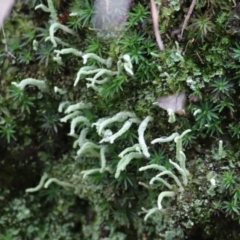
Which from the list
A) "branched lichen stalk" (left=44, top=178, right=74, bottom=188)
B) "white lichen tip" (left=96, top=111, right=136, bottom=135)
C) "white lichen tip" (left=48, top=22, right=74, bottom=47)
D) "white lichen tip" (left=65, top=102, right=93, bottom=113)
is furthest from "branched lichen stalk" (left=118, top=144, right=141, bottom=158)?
"white lichen tip" (left=48, top=22, right=74, bottom=47)

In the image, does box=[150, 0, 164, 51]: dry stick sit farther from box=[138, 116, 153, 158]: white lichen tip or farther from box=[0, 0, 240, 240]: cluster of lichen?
box=[138, 116, 153, 158]: white lichen tip

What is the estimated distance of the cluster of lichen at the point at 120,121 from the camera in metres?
1.77

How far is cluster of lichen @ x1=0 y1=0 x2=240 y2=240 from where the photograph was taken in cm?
177

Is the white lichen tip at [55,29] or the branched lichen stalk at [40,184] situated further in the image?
the branched lichen stalk at [40,184]

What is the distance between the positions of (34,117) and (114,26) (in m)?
0.51

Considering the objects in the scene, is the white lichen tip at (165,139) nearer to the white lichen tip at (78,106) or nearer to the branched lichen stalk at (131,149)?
the branched lichen stalk at (131,149)

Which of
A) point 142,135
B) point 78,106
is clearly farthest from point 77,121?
point 142,135

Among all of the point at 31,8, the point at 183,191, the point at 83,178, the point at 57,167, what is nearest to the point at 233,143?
the point at 183,191

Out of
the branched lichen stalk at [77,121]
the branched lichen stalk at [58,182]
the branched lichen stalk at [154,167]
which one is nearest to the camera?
the branched lichen stalk at [154,167]

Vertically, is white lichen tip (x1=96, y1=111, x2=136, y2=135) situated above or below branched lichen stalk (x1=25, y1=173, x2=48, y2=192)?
above

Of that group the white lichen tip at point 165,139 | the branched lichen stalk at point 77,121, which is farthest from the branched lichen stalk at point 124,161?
the branched lichen stalk at point 77,121

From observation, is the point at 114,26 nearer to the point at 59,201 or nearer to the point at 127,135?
the point at 127,135

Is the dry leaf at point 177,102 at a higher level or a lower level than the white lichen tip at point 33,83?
lower

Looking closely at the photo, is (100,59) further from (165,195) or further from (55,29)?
(165,195)
